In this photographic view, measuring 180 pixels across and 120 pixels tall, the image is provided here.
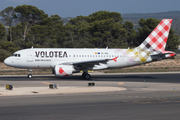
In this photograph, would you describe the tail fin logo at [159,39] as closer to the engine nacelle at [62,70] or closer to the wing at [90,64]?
the wing at [90,64]

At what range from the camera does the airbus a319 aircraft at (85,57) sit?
104 feet

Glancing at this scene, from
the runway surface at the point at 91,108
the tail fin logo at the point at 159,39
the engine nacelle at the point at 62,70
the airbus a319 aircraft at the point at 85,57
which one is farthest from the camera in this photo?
the tail fin logo at the point at 159,39

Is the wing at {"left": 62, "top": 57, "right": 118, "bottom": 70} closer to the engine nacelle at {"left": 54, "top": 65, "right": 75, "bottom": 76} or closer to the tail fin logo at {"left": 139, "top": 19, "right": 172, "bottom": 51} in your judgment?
the engine nacelle at {"left": 54, "top": 65, "right": 75, "bottom": 76}

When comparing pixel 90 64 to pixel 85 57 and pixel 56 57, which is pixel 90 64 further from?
pixel 56 57

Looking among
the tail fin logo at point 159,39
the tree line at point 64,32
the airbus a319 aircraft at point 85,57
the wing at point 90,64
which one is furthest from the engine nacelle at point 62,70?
the tree line at point 64,32

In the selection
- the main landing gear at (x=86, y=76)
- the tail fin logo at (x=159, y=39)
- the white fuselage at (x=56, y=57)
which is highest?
the tail fin logo at (x=159, y=39)

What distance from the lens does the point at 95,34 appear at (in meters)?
86.1

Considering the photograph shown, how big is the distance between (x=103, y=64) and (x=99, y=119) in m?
21.2

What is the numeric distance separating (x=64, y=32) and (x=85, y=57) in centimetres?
6836

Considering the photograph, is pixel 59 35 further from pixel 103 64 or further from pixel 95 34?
pixel 103 64

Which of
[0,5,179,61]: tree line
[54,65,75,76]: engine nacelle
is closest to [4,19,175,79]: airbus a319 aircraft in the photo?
[54,65,75,76]: engine nacelle

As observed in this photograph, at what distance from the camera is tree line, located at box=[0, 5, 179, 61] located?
84.1m

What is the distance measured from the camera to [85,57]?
3341 centimetres

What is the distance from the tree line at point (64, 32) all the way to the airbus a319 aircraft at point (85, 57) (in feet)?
143
